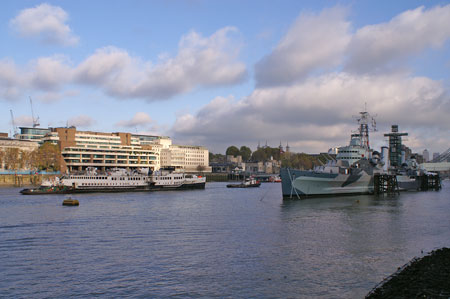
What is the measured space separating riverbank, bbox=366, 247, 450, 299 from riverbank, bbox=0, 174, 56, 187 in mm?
118108

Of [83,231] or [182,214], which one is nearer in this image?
[83,231]

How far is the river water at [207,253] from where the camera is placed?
19562 mm

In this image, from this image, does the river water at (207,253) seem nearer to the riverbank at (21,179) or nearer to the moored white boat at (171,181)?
the moored white boat at (171,181)

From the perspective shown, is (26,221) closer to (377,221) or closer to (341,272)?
(341,272)

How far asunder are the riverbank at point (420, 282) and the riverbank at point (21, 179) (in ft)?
387

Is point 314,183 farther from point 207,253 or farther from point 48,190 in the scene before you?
point 48,190

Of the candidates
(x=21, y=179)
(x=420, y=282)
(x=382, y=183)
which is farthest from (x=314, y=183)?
(x=21, y=179)

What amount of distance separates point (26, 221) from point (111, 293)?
2527cm

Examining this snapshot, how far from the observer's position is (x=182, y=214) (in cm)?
4647

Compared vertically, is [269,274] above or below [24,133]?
below

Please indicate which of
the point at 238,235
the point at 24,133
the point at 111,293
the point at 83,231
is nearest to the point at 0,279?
the point at 111,293

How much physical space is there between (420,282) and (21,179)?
12820 centimetres

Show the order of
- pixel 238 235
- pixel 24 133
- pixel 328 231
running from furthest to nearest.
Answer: pixel 24 133 → pixel 328 231 → pixel 238 235

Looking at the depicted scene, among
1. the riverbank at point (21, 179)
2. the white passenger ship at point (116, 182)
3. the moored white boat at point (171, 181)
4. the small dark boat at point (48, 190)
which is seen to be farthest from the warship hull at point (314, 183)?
the riverbank at point (21, 179)
